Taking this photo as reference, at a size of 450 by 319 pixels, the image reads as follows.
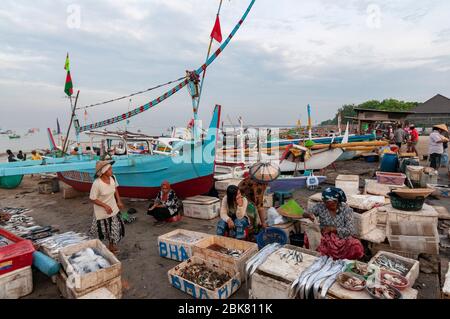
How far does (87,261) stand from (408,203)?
4.65 metres

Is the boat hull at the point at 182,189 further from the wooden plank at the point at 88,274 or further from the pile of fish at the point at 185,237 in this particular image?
the wooden plank at the point at 88,274

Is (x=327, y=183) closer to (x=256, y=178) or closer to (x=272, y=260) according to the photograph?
(x=256, y=178)

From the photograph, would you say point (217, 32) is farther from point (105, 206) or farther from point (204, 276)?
point (204, 276)

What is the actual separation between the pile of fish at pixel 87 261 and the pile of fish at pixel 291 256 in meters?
2.19

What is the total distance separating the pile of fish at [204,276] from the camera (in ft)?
10.9

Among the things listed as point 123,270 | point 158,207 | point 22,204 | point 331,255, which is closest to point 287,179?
point 158,207

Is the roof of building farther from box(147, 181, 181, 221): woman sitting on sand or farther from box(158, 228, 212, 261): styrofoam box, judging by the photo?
box(158, 228, 212, 261): styrofoam box

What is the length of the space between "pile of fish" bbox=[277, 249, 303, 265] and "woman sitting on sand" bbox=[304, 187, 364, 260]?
18.5 inches

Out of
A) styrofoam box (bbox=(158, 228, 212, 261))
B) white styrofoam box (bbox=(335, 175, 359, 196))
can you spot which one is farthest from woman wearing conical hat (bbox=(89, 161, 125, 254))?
white styrofoam box (bbox=(335, 175, 359, 196))

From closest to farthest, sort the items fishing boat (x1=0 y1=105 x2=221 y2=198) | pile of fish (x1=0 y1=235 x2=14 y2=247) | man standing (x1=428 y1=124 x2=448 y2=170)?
pile of fish (x1=0 y1=235 x2=14 y2=247), fishing boat (x1=0 y1=105 x2=221 y2=198), man standing (x1=428 y1=124 x2=448 y2=170)

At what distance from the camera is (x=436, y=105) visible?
1097 inches

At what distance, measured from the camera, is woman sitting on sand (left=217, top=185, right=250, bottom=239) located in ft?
14.1

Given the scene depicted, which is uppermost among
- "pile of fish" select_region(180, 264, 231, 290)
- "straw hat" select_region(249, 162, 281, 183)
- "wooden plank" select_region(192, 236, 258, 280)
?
"straw hat" select_region(249, 162, 281, 183)

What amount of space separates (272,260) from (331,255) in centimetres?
87
